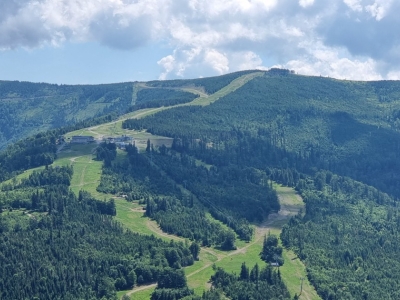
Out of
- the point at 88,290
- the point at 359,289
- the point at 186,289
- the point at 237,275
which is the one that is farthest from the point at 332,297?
the point at 88,290

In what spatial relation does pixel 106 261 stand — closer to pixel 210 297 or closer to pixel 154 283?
pixel 154 283

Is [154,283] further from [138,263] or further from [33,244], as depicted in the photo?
[33,244]

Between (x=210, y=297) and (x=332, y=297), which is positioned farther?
(x=332, y=297)

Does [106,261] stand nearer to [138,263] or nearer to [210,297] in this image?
[138,263]

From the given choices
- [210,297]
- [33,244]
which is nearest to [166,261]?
[210,297]

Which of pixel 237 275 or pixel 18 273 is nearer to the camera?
pixel 18 273

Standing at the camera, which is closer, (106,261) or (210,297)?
(210,297)

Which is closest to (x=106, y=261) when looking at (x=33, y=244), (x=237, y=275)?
(x=33, y=244)
